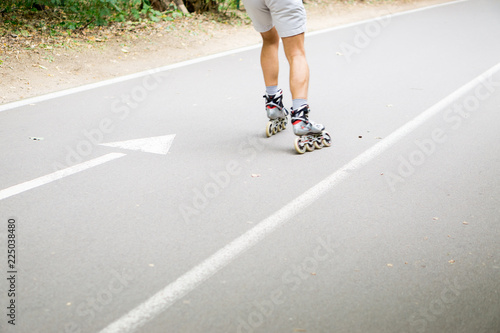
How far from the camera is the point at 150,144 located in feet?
19.8

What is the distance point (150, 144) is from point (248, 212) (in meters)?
1.91

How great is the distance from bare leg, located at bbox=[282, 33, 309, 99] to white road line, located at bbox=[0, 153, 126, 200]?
183 cm

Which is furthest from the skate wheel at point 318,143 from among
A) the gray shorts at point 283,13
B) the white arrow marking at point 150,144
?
the white arrow marking at point 150,144

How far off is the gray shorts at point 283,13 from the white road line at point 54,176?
6.46 feet

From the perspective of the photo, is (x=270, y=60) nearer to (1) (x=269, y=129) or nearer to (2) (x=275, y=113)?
(2) (x=275, y=113)

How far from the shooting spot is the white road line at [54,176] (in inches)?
191

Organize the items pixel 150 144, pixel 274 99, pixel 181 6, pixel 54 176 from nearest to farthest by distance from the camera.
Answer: pixel 54 176
pixel 150 144
pixel 274 99
pixel 181 6

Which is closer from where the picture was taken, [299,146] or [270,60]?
[299,146]

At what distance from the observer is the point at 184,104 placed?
7.58m

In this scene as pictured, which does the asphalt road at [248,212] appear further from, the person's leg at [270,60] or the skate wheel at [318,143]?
the person's leg at [270,60]

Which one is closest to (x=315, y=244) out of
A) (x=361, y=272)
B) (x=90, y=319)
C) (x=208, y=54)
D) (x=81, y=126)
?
(x=361, y=272)

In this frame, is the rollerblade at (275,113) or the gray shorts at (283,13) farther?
the rollerblade at (275,113)

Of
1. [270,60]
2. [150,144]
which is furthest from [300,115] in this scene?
[150,144]

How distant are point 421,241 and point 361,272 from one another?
655 mm
